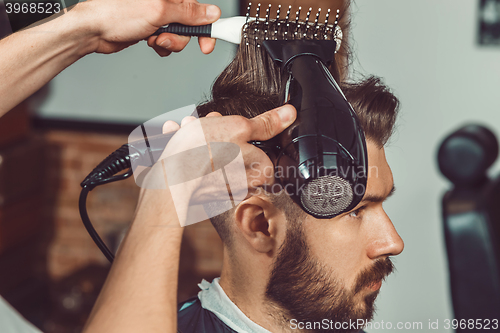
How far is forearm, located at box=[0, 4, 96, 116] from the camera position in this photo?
0.67m

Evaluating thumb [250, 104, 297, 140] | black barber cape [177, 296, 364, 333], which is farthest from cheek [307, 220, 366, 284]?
thumb [250, 104, 297, 140]

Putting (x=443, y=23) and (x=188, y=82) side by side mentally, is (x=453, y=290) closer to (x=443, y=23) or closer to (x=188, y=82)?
(x=443, y=23)

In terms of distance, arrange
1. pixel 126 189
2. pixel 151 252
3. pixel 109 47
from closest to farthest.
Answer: pixel 151 252 < pixel 109 47 < pixel 126 189

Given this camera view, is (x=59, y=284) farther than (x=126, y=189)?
Yes

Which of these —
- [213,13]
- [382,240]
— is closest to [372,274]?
[382,240]

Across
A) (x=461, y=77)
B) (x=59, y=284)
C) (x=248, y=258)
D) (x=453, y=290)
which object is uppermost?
(x=461, y=77)

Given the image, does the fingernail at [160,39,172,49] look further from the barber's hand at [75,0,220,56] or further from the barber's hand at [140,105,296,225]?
the barber's hand at [140,105,296,225]

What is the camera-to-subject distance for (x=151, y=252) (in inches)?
18.7

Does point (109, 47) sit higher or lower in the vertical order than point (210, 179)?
higher

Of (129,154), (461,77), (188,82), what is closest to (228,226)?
(129,154)

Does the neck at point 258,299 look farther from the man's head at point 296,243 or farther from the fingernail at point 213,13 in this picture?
the fingernail at point 213,13

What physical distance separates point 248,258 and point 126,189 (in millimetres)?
1099

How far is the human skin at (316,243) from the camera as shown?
81 cm

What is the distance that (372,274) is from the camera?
2.81 feet
